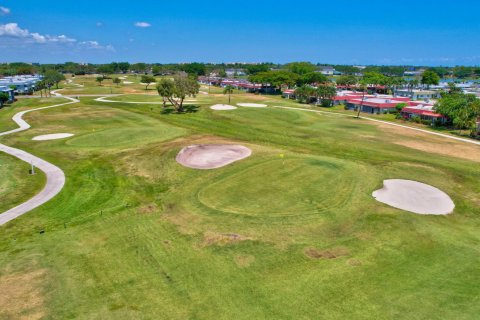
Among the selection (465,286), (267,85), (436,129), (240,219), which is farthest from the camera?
(267,85)

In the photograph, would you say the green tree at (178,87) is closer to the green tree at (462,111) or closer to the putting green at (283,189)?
the putting green at (283,189)

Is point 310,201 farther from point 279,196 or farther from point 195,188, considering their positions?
point 195,188

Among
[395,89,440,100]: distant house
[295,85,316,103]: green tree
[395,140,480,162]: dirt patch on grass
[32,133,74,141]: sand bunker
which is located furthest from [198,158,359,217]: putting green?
[395,89,440,100]: distant house

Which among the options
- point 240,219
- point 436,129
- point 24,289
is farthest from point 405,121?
point 24,289

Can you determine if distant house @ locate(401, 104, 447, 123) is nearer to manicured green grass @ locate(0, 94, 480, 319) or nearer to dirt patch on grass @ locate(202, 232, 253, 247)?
manicured green grass @ locate(0, 94, 480, 319)

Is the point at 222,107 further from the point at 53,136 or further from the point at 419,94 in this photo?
the point at 419,94

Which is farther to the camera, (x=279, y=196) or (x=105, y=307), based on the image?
(x=279, y=196)

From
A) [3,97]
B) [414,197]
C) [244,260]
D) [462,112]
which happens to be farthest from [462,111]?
[3,97]
